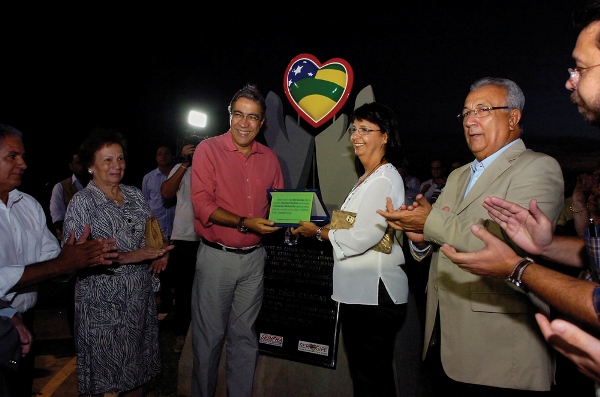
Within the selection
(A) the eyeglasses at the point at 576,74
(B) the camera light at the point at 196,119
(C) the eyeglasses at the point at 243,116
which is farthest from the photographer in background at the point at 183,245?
(A) the eyeglasses at the point at 576,74

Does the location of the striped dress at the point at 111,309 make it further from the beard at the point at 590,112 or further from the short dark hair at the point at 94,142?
the beard at the point at 590,112

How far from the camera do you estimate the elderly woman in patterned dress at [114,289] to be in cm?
288

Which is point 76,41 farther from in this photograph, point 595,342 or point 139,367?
point 595,342

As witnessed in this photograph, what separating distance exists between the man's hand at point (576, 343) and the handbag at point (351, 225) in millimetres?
1458

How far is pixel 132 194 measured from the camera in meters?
3.35

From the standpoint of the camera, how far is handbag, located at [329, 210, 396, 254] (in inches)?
107

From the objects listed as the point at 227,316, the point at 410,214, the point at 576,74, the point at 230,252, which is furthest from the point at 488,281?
the point at 227,316

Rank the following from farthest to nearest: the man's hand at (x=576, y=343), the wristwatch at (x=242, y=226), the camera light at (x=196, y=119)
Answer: the camera light at (x=196, y=119), the wristwatch at (x=242, y=226), the man's hand at (x=576, y=343)

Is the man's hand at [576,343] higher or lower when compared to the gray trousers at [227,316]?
higher

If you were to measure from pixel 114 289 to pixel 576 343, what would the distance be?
2.86m

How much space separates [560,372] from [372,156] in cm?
360

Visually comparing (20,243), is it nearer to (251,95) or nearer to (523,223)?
(251,95)

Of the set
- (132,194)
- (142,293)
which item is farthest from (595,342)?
(132,194)

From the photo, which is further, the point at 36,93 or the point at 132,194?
the point at 36,93
